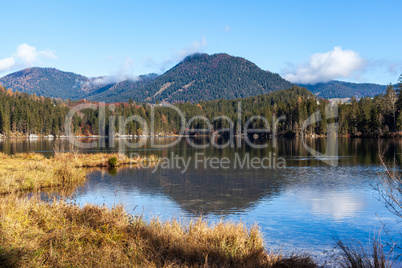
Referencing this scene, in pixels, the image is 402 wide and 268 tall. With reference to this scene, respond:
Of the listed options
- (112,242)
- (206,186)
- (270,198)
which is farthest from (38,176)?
A: (112,242)

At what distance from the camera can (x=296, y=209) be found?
22125mm

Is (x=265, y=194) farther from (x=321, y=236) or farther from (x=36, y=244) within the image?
(x=36, y=244)

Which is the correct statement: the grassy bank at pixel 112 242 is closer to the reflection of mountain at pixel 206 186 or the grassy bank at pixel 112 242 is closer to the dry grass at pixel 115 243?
the dry grass at pixel 115 243

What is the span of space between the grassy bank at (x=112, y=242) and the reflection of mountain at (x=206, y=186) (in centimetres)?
766

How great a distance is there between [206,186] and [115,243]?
20.3m

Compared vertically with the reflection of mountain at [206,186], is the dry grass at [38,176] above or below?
above

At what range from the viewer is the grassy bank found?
9.60m

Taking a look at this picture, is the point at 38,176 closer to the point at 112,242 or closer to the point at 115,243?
the point at 112,242

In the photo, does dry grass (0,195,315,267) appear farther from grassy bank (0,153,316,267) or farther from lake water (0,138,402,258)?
lake water (0,138,402,258)

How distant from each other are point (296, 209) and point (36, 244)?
16594mm

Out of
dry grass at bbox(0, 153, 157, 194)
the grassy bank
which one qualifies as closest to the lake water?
the grassy bank

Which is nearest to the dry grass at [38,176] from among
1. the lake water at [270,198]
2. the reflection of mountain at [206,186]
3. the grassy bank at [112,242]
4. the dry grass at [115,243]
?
the lake water at [270,198]

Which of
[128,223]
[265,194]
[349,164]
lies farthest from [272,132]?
[128,223]

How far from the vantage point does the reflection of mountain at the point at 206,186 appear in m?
23.6
